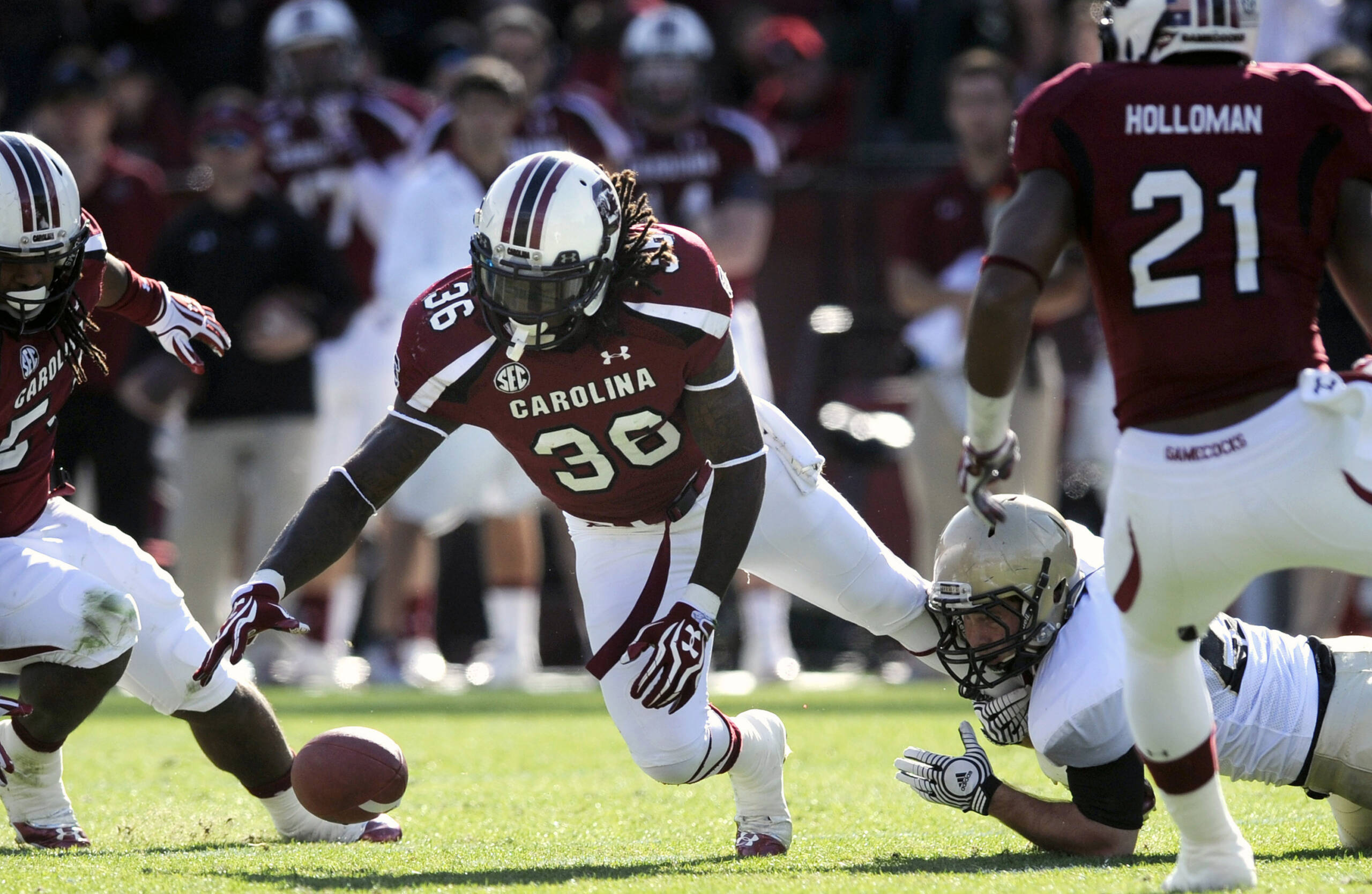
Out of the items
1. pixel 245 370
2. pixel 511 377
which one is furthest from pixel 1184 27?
pixel 245 370

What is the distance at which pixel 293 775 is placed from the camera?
414cm

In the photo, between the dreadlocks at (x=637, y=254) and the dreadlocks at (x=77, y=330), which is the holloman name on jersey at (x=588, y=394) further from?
the dreadlocks at (x=77, y=330)

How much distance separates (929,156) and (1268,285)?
20.6 ft

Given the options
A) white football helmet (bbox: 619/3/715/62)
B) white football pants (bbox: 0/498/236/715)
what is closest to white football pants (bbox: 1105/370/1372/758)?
white football pants (bbox: 0/498/236/715)

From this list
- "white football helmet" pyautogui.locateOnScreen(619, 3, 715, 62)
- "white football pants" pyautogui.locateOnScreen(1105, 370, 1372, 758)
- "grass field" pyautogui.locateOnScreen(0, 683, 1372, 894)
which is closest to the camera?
"white football pants" pyautogui.locateOnScreen(1105, 370, 1372, 758)

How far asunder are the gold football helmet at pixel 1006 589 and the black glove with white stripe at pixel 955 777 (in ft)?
0.55

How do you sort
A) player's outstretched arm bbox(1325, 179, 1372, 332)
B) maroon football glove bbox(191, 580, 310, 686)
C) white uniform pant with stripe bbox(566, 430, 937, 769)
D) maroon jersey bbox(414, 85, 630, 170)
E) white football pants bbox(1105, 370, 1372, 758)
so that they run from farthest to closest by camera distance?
maroon jersey bbox(414, 85, 630, 170) < white uniform pant with stripe bbox(566, 430, 937, 769) < maroon football glove bbox(191, 580, 310, 686) < player's outstretched arm bbox(1325, 179, 1372, 332) < white football pants bbox(1105, 370, 1372, 758)

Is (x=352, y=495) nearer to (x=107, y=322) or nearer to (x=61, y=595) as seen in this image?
(x=61, y=595)

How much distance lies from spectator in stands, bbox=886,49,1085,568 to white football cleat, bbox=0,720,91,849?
4.21 m

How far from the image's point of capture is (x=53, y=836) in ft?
13.8

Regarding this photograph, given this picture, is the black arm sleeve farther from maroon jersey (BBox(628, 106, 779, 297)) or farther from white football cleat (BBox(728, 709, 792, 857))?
maroon jersey (BBox(628, 106, 779, 297))

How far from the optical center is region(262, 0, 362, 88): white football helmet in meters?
8.77

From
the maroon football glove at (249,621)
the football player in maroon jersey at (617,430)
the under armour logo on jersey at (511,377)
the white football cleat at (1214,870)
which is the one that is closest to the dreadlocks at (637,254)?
the football player in maroon jersey at (617,430)

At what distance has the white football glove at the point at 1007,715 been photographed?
4051 mm
